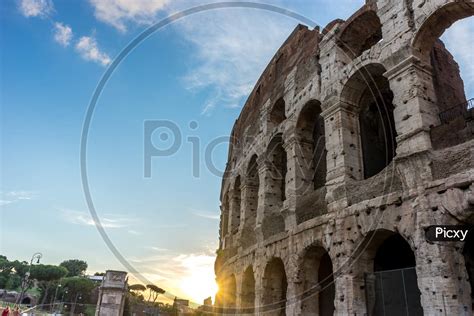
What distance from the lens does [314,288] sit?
33.3 ft

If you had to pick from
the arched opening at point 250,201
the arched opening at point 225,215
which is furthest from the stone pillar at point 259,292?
the arched opening at point 225,215

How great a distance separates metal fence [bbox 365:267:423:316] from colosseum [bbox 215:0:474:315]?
2 centimetres

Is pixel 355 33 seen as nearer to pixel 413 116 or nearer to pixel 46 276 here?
pixel 413 116

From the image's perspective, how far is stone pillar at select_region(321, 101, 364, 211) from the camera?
9.20 m

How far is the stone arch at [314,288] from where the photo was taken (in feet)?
32.9

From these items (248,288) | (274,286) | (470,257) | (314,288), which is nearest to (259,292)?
(274,286)

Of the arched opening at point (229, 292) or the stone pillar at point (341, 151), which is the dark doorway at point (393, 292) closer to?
the stone pillar at point (341, 151)

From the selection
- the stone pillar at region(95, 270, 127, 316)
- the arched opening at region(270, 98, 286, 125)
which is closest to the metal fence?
the arched opening at region(270, 98, 286, 125)

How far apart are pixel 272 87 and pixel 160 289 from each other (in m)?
27.7

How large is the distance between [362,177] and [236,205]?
9.05 meters

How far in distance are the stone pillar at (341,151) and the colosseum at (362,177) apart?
0.04 meters

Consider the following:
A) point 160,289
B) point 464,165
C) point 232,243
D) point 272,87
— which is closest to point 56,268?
point 160,289

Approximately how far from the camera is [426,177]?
7152 millimetres

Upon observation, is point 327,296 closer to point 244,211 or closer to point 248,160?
point 244,211
